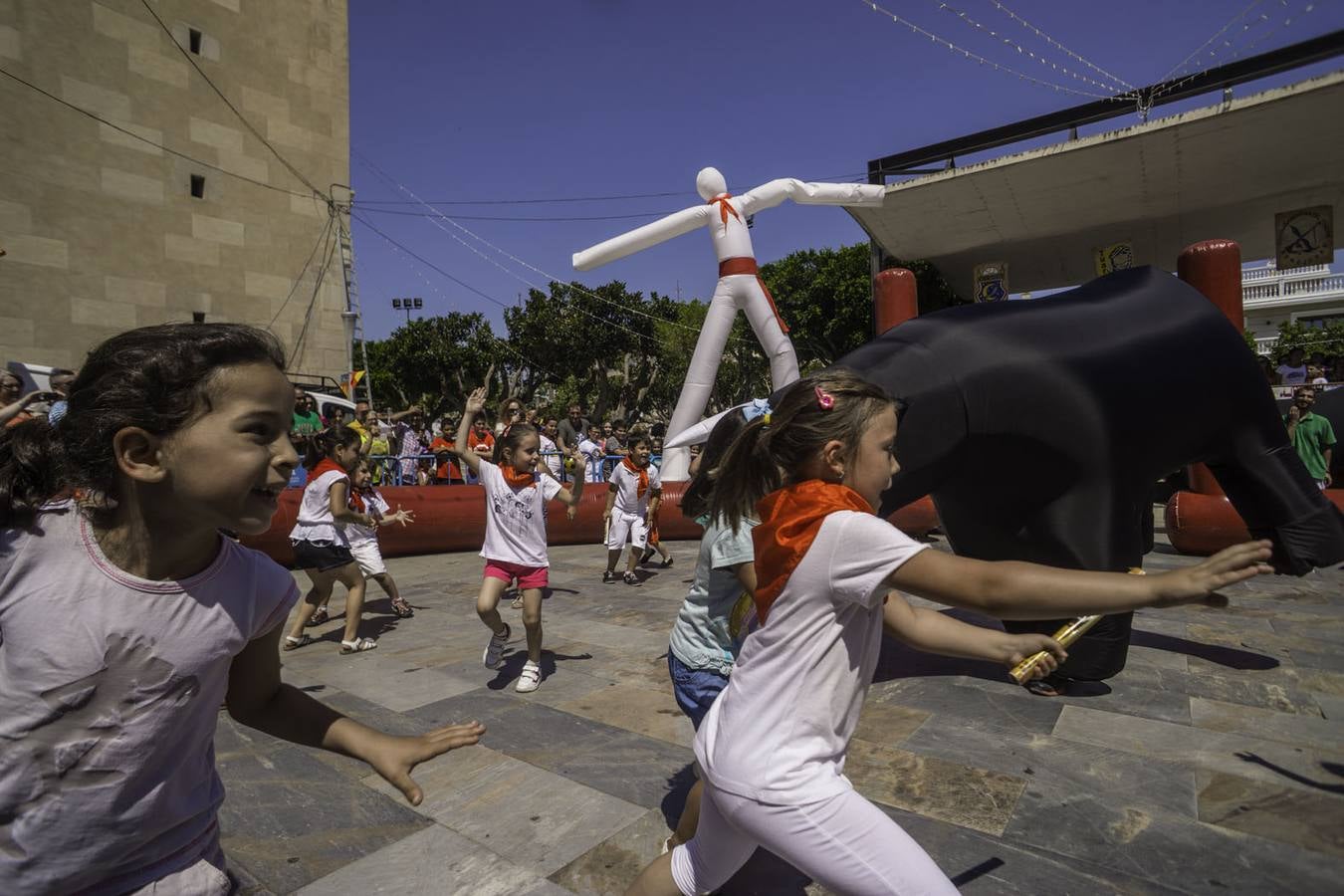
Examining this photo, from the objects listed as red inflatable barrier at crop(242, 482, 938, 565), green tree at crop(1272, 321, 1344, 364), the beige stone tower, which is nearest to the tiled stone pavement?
red inflatable barrier at crop(242, 482, 938, 565)

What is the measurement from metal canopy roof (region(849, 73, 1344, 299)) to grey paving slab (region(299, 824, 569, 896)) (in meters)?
12.2

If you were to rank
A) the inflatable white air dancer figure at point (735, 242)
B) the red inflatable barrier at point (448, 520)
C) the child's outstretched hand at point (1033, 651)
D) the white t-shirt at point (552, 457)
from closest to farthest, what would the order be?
1. the child's outstretched hand at point (1033, 651)
2. the inflatable white air dancer figure at point (735, 242)
3. the red inflatable barrier at point (448, 520)
4. the white t-shirt at point (552, 457)

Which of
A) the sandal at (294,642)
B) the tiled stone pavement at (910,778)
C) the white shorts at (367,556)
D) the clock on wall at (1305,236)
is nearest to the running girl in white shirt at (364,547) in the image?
the white shorts at (367,556)

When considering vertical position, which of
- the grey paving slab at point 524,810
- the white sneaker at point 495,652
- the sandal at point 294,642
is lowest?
the grey paving slab at point 524,810

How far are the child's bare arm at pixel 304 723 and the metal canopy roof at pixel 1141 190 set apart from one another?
12732mm

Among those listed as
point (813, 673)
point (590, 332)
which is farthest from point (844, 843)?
point (590, 332)

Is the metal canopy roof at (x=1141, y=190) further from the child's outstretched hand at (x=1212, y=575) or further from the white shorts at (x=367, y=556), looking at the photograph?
the child's outstretched hand at (x=1212, y=575)

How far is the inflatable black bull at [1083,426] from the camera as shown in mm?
3680

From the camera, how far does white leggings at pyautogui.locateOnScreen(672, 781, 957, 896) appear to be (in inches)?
57.8

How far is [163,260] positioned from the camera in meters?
17.6

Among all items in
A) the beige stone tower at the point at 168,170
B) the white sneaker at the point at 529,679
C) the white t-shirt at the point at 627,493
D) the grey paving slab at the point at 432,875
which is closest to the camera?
the grey paving slab at the point at 432,875

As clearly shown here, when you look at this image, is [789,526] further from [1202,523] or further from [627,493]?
[1202,523]

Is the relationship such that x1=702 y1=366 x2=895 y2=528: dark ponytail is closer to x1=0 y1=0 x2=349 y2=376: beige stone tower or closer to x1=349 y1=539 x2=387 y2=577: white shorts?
x1=349 y1=539 x2=387 y2=577: white shorts

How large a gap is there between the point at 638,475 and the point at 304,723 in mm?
6329
